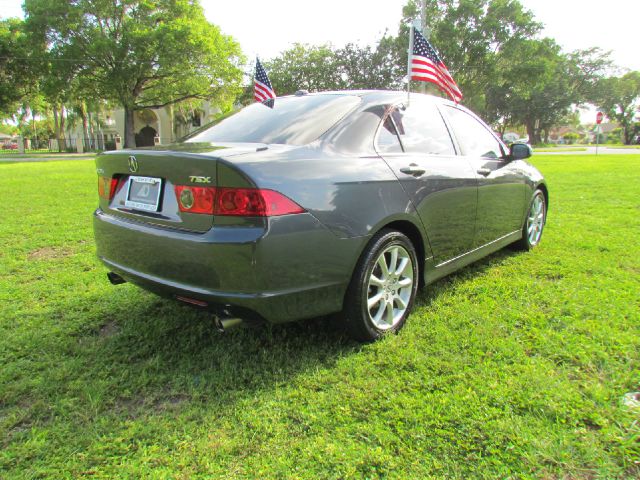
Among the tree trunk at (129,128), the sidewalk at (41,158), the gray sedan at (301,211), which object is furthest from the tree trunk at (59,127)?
the gray sedan at (301,211)

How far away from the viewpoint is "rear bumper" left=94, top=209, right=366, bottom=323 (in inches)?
86.3

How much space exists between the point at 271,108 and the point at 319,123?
2.12ft

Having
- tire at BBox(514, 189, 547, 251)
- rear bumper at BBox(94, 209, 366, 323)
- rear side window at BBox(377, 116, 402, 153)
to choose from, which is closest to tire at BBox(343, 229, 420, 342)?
rear bumper at BBox(94, 209, 366, 323)

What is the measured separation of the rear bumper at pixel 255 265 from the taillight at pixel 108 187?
1.29 ft

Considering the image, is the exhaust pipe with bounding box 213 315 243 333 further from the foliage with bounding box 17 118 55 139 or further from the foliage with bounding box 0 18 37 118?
the foliage with bounding box 17 118 55 139

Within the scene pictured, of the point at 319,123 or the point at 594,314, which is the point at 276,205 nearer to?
the point at 319,123

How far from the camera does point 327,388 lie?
2379 mm

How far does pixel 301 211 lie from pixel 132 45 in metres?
36.2

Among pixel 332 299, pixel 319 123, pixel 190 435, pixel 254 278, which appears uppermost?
pixel 319 123

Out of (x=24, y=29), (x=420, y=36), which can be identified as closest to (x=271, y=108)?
(x=420, y=36)

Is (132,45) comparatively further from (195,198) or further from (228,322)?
(228,322)

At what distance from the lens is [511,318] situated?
3.15 m

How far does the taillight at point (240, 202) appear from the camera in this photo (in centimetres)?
219

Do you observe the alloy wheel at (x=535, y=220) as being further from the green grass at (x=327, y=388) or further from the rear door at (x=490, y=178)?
the green grass at (x=327, y=388)
